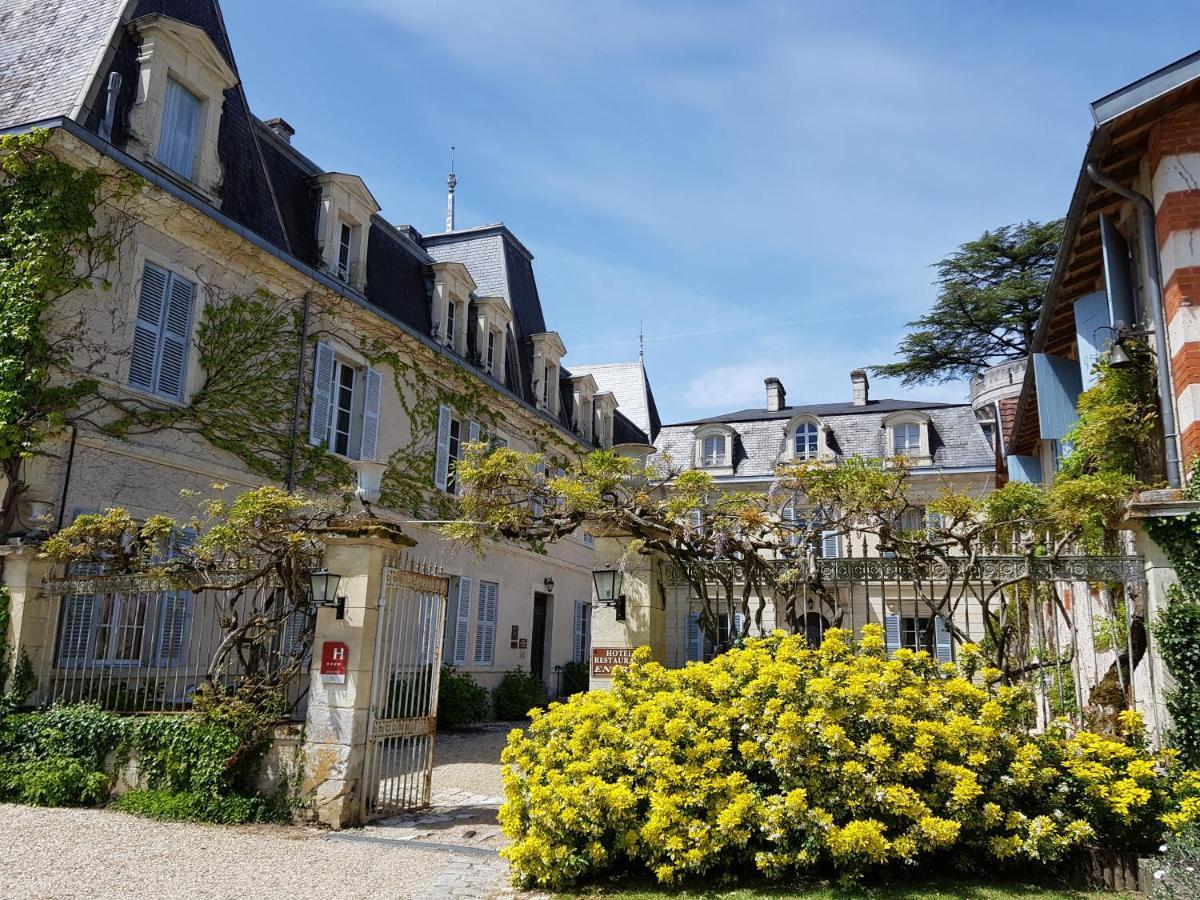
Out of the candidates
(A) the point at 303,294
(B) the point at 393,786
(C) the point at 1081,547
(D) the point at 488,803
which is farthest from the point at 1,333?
(C) the point at 1081,547

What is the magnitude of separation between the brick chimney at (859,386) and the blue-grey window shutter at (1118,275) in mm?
23052

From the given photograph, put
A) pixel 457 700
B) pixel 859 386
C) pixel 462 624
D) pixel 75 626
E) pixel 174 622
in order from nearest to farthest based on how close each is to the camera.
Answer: pixel 75 626
pixel 174 622
pixel 457 700
pixel 462 624
pixel 859 386

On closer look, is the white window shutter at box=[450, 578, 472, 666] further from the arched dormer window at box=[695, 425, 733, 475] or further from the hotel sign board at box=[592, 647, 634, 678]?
the arched dormer window at box=[695, 425, 733, 475]

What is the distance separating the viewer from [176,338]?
10875mm

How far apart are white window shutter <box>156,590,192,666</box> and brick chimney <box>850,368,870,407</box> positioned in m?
25.3

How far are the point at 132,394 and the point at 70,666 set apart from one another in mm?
2986

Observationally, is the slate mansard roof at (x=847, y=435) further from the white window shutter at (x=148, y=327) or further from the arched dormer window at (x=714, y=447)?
the white window shutter at (x=148, y=327)

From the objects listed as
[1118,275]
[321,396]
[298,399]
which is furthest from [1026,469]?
[298,399]

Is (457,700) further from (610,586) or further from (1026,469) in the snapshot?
(1026,469)

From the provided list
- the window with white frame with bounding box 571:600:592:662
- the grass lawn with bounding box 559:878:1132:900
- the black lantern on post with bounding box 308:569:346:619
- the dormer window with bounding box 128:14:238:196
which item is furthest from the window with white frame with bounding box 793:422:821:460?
the grass lawn with bounding box 559:878:1132:900

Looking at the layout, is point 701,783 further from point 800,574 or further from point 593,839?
point 800,574

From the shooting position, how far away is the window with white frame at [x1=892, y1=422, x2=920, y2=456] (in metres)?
27.5

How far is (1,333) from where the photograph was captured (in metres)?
9.12

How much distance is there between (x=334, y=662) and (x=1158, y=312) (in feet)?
24.6
